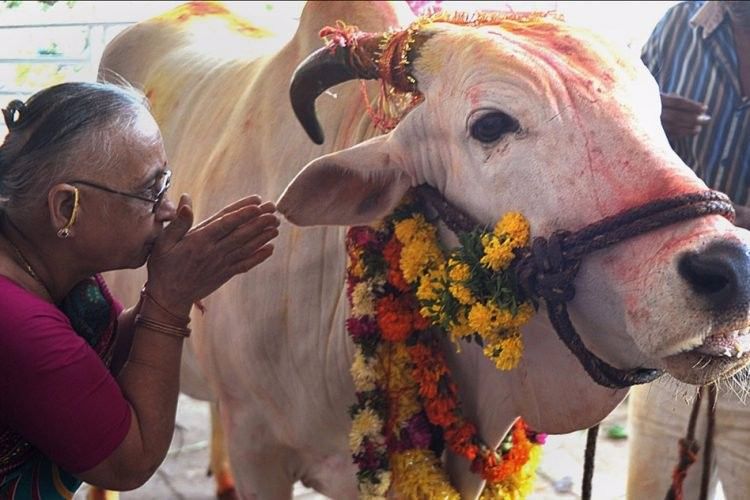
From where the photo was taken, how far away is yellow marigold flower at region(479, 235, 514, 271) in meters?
1.64

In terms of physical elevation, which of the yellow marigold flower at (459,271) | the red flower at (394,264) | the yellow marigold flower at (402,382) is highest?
the yellow marigold flower at (459,271)

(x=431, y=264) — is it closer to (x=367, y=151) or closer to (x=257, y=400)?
(x=367, y=151)

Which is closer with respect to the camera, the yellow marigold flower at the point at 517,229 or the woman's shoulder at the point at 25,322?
the woman's shoulder at the point at 25,322

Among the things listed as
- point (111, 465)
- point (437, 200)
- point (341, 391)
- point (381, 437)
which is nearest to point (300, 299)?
point (341, 391)

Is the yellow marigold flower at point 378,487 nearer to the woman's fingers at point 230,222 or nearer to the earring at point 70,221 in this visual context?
the woman's fingers at point 230,222

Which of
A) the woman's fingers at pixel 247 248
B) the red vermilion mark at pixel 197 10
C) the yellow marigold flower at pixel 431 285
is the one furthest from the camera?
the red vermilion mark at pixel 197 10

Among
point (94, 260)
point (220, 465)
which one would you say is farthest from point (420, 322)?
point (220, 465)

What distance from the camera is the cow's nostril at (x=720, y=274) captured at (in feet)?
4.36

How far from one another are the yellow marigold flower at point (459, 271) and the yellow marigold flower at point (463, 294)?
0.02 metres

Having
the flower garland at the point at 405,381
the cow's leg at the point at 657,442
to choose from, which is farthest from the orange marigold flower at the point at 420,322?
the cow's leg at the point at 657,442

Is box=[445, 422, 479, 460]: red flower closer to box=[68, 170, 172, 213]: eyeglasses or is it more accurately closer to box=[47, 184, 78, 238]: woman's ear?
box=[68, 170, 172, 213]: eyeglasses

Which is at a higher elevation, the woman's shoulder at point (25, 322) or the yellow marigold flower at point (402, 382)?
the woman's shoulder at point (25, 322)

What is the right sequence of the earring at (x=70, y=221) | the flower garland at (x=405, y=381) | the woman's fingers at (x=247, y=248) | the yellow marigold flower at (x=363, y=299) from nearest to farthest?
1. the earring at (x=70, y=221)
2. the woman's fingers at (x=247, y=248)
3. the flower garland at (x=405, y=381)
4. the yellow marigold flower at (x=363, y=299)

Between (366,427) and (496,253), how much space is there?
762mm
